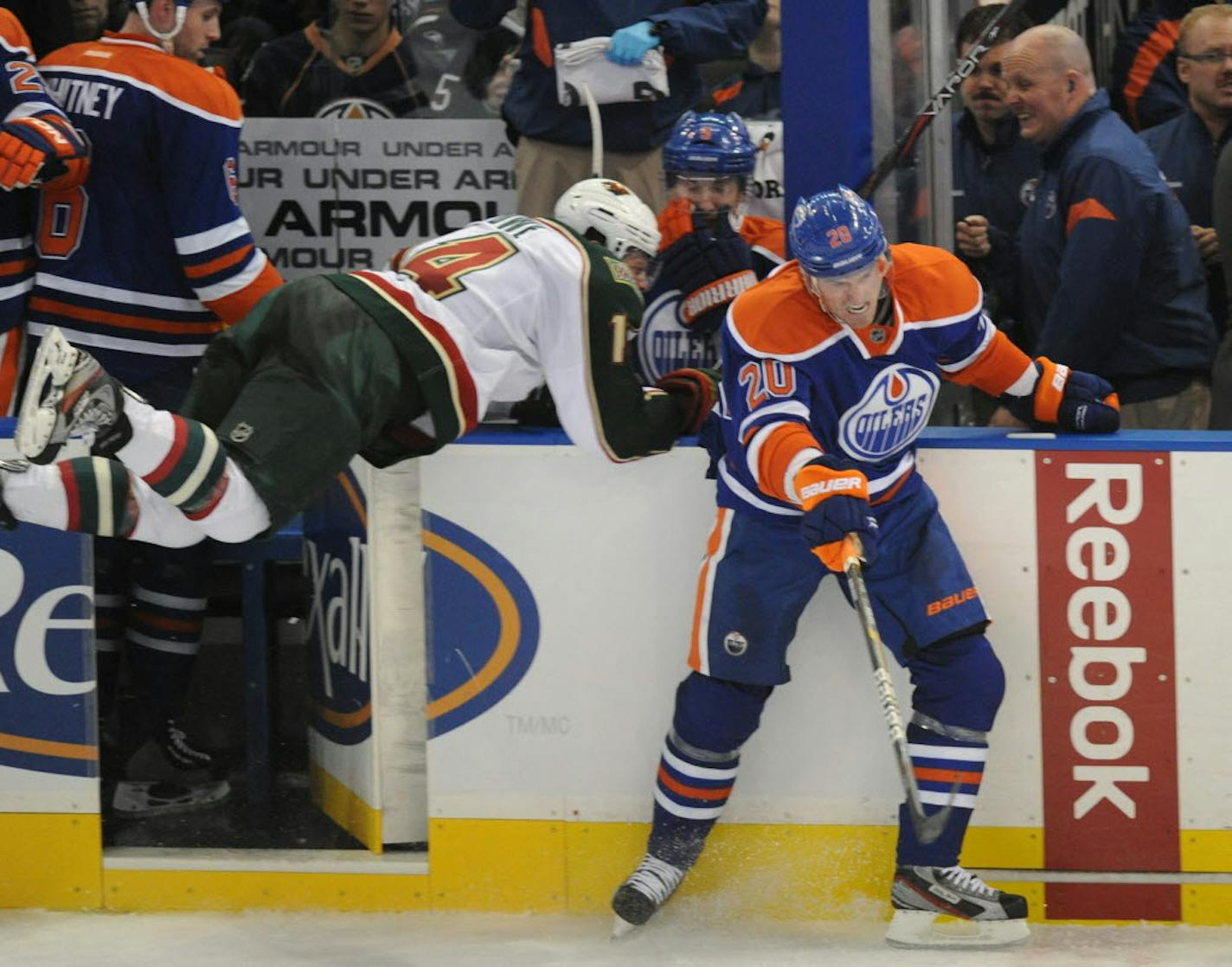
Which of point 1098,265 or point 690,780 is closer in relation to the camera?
point 690,780

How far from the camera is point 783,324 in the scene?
140 inches

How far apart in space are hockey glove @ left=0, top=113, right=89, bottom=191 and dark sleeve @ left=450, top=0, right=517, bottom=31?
1133mm

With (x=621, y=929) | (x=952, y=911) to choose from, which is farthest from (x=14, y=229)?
(x=952, y=911)

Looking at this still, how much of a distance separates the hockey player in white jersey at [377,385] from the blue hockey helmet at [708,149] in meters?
0.43

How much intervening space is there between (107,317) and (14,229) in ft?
0.88

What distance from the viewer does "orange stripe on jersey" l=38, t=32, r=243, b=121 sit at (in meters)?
4.23

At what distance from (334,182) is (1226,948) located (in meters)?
2.98

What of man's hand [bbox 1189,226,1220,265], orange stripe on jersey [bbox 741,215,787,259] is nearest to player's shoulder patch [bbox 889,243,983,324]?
orange stripe on jersey [bbox 741,215,787,259]

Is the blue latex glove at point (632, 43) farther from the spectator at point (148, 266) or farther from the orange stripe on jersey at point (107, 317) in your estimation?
the orange stripe on jersey at point (107, 317)

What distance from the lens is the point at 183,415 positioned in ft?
12.0

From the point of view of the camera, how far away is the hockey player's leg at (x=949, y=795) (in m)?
3.61

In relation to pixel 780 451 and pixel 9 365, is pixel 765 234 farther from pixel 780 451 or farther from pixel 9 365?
pixel 9 365

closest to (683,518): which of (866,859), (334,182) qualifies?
(866,859)

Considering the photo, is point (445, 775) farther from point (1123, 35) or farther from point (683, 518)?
point (1123, 35)
